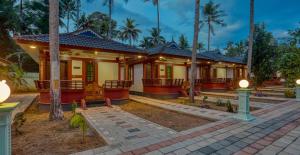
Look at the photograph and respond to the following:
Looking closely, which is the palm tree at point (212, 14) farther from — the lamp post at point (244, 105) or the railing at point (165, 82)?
the lamp post at point (244, 105)

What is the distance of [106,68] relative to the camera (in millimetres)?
10977

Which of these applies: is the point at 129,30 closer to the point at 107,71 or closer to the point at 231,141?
the point at 107,71

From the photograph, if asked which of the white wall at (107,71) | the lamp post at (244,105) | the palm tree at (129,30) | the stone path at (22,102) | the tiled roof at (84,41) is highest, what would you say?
the palm tree at (129,30)

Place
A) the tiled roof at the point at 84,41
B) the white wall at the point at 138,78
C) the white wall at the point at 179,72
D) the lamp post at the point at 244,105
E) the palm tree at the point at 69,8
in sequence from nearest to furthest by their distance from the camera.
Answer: the lamp post at the point at 244,105
the tiled roof at the point at 84,41
the white wall at the point at 138,78
the white wall at the point at 179,72
the palm tree at the point at 69,8

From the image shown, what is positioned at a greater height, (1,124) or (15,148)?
(1,124)

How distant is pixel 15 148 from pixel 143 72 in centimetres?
1037

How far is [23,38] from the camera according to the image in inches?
262

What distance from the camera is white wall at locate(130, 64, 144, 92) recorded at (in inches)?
534

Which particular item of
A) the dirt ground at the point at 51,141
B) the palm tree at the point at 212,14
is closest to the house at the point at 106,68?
the dirt ground at the point at 51,141

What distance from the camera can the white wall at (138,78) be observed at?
13570 mm

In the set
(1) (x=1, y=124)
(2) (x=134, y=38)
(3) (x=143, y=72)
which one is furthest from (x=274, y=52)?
(2) (x=134, y=38)

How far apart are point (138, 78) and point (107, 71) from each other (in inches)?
140

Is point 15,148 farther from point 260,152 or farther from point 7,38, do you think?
point 7,38

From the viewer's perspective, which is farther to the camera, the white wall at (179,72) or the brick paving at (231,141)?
the white wall at (179,72)
